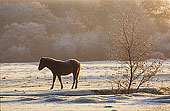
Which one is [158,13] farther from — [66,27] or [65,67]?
[65,67]

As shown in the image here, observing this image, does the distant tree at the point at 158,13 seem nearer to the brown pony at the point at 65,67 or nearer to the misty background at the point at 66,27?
the misty background at the point at 66,27

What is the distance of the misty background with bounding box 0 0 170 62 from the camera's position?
5028 cm

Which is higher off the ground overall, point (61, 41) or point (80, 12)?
point (80, 12)

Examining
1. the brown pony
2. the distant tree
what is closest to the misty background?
the distant tree

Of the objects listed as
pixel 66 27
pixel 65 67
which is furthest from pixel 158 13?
pixel 65 67

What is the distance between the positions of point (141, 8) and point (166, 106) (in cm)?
4562

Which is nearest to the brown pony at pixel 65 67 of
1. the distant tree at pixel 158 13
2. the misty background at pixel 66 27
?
the misty background at pixel 66 27

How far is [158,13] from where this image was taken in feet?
174

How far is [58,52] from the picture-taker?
50.9m

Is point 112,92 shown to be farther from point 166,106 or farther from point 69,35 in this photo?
point 69,35

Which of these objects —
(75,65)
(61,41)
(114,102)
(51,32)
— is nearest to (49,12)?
(51,32)

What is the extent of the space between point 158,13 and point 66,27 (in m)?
14.2

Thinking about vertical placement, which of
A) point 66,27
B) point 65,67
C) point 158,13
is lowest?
point 65,67

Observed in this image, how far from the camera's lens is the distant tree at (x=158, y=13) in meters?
51.8
